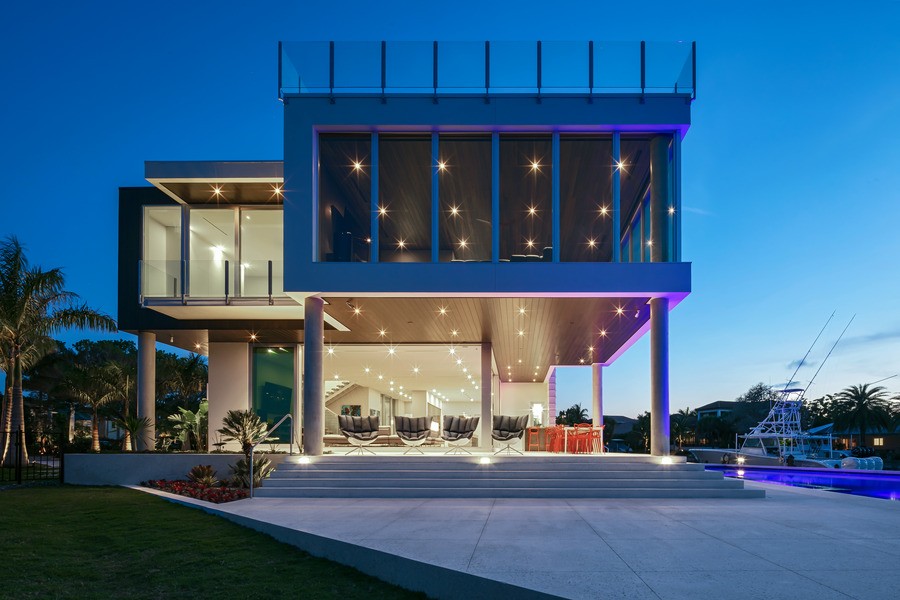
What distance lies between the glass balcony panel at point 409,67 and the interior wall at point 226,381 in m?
8.69

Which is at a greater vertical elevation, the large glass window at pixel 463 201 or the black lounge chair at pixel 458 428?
the large glass window at pixel 463 201

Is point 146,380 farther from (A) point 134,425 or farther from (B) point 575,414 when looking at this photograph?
(B) point 575,414

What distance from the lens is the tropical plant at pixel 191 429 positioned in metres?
17.5

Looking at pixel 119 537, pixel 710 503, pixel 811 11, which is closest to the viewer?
pixel 119 537

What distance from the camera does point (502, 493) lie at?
455 inches

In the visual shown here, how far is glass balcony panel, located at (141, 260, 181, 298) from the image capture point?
1505 cm

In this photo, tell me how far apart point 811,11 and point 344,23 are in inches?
2744

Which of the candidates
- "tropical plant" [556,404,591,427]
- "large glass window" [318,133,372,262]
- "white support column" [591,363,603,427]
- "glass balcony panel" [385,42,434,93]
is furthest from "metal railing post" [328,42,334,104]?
"tropical plant" [556,404,591,427]

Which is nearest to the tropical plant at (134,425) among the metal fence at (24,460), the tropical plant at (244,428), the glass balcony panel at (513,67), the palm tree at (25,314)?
the metal fence at (24,460)

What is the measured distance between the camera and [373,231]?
13.4 m

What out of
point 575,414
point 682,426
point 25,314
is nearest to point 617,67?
point 25,314

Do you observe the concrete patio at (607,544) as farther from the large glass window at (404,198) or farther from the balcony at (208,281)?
the balcony at (208,281)

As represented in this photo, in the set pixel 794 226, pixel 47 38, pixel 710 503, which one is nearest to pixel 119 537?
pixel 710 503

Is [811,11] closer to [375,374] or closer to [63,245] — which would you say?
[375,374]
